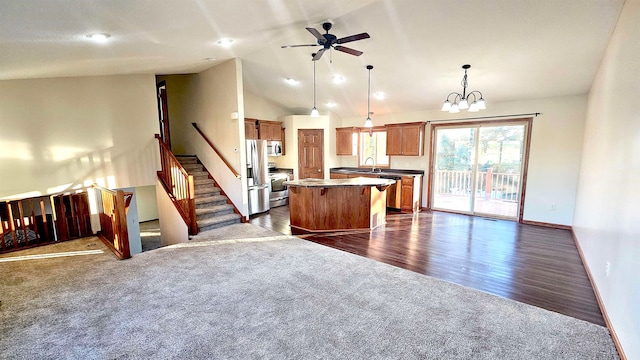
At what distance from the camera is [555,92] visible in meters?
4.95

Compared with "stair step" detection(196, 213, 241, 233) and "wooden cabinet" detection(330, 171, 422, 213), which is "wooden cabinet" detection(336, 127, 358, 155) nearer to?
"wooden cabinet" detection(330, 171, 422, 213)

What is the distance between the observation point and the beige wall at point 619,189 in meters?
1.97

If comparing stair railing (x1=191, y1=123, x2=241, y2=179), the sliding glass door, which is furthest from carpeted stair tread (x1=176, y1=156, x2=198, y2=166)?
the sliding glass door

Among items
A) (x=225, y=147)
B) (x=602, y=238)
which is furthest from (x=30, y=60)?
(x=602, y=238)

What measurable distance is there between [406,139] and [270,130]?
3534mm

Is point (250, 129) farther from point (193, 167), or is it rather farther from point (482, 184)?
point (482, 184)

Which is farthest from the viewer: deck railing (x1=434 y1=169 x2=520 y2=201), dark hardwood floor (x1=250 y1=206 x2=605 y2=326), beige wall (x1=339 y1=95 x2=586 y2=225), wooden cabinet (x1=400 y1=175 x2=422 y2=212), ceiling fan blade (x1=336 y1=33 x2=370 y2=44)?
wooden cabinet (x1=400 y1=175 x2=422 y2=212)

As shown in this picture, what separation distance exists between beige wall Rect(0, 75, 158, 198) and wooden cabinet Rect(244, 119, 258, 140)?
6.26 feet

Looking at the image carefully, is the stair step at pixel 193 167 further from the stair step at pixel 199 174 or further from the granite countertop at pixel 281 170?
the granite countertop at pixel 281 170

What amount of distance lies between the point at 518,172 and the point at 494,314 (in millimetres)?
4333

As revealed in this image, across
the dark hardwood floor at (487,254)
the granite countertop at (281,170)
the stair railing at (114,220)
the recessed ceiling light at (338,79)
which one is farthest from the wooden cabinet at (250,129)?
the stair railing at (114,220)

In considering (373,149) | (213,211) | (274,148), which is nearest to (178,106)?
(274,148)

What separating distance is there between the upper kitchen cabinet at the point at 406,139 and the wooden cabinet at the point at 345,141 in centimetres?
111

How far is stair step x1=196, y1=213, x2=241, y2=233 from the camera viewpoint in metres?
5.13
